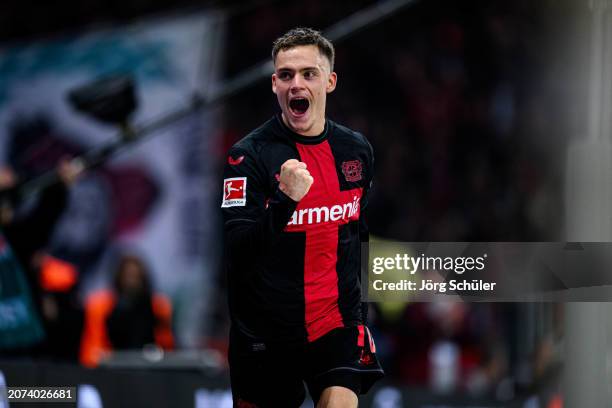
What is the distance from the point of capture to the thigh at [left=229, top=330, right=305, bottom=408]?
4422 millimetres

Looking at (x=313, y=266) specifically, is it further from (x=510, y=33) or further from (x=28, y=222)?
(x=510, y=33)

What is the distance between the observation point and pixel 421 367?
1029 centimetres

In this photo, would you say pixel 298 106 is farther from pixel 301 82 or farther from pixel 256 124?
pixel 256 124

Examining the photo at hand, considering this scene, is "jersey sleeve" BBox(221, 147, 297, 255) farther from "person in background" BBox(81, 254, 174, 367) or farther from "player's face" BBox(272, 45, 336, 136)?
"person in background" BBox(81, 254, 174, 367)

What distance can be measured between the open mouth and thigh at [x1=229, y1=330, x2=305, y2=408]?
2.97 ft

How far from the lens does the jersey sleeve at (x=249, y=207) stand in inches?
160

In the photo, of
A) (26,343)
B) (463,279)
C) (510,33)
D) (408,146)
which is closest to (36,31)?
(408,146)

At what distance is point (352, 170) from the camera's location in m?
4.49

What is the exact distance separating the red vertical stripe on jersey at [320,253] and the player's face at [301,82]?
141 mm

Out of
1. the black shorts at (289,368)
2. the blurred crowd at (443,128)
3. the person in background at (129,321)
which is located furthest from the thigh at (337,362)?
the blurred crowd at (443,128)

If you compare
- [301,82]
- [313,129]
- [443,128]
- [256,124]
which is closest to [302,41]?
[301,82]

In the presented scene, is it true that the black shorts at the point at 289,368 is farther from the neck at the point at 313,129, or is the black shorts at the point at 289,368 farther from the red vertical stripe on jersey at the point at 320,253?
the neck at the point at 313,129

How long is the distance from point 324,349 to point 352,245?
421 millimetres

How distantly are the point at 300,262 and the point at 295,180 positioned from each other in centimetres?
46
